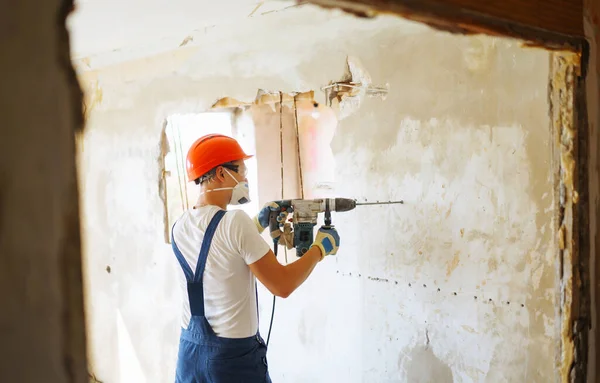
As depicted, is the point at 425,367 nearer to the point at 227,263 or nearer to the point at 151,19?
the point at 227,263

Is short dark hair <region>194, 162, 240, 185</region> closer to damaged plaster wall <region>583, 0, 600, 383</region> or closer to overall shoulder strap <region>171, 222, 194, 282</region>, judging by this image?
overall shoulder strap <region>171, 222, 194, 282</region>

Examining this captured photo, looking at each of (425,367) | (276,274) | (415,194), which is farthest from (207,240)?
(425,367)

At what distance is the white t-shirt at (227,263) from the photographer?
1.60m

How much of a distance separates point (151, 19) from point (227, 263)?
1.30 m

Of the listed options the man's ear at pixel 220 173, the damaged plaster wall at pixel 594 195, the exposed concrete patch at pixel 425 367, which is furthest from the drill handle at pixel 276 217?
the damaged plaster wall at pixel 594 195

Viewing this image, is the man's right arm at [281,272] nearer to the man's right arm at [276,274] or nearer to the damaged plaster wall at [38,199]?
the man's right arm at [276,274]

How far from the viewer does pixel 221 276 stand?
165cm

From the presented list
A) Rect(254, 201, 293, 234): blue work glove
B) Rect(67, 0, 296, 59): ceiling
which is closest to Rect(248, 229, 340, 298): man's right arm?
Rect(254, 201, 293, 234): blue work glove

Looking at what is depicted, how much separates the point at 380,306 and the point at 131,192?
178cm

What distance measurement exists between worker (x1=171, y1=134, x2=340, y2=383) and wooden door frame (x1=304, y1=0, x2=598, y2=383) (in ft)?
2.69

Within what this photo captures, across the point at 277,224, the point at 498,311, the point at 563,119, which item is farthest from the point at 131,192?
the point at 563,119

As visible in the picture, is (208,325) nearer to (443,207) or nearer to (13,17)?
(443,207)

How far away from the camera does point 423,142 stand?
188cm

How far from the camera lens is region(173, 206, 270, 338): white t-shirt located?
63.1 inches
